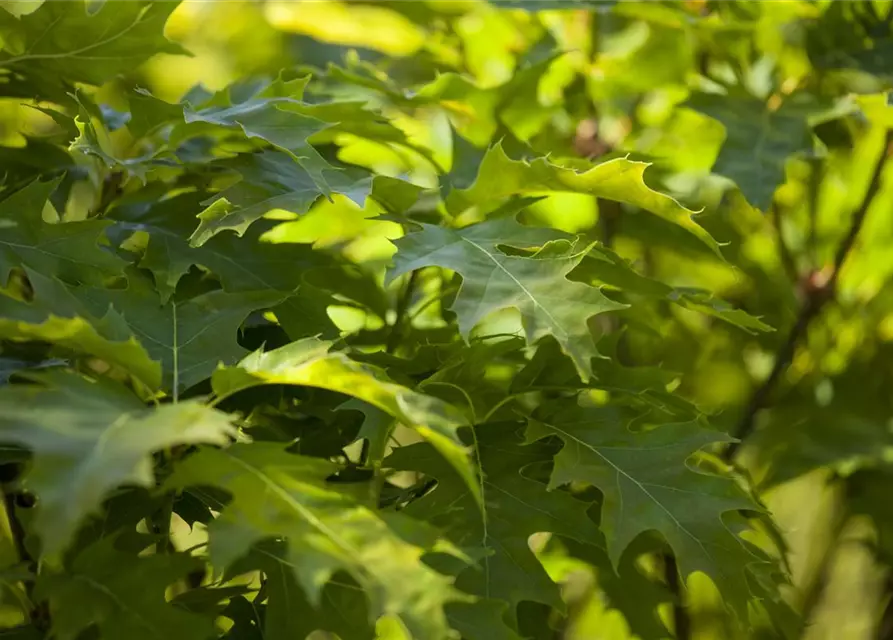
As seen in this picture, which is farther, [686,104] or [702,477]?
[686,104]

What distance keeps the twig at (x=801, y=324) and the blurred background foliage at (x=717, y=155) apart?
1 cm

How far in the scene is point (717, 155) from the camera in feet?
2.59

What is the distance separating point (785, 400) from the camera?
0.98m

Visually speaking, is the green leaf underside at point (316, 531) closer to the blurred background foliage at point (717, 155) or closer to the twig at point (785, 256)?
the blurred background foliage at point (717, 155)

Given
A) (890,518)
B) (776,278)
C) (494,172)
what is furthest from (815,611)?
(494,172)

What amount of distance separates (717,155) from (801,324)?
0.81ft

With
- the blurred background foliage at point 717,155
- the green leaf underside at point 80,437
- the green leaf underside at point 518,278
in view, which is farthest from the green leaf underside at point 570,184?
the green leaf underside at point 80,437

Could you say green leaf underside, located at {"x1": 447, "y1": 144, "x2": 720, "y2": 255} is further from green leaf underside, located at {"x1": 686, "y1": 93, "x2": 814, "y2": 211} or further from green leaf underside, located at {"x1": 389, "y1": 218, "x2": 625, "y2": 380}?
green leaf underside, located at {"x1": 686, "y1": 93, "x2": 814, "y2": 211}

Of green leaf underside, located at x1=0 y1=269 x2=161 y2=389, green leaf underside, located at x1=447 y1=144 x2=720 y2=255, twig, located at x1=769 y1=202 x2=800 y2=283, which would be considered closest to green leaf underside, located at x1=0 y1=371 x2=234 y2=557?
green leaf underside, located at x1=0 y1=269 x2=161 y2=389

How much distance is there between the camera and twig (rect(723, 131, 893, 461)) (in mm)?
891

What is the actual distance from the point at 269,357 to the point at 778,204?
0.75 metres

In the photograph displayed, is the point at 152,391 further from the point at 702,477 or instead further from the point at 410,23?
the point at 410,23

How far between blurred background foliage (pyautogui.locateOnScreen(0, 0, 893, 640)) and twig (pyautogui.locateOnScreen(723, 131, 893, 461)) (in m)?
0.01

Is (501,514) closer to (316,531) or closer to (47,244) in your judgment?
(316,531)
